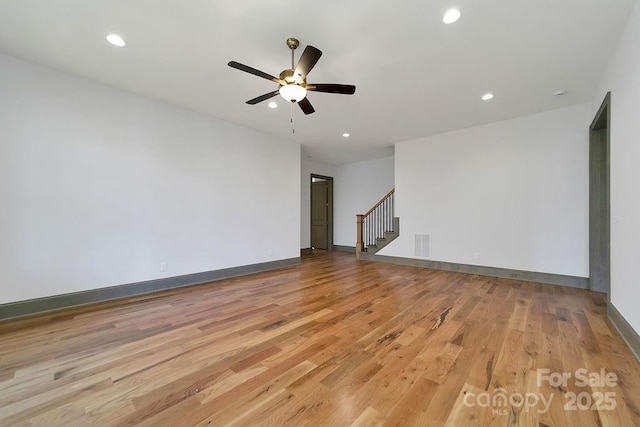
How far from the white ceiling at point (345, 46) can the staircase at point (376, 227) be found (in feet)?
10.3

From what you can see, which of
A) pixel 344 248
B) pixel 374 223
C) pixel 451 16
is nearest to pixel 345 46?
pixel 451 16

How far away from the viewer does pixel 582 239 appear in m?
4.01

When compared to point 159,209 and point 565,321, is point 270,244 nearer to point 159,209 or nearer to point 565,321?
point 159,209

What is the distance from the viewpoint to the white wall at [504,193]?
13.5ft

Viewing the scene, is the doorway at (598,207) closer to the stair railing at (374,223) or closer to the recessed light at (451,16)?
the recessed light at (451,16)

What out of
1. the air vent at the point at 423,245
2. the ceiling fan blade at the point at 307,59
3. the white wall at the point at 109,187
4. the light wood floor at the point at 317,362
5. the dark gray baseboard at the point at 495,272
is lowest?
the light wood floor at the point at 317,362

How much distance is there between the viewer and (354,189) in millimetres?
8242

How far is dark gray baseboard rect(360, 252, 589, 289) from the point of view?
4.07m

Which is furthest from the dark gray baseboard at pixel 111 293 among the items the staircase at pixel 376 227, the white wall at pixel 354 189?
the white wall at pixel 354 189

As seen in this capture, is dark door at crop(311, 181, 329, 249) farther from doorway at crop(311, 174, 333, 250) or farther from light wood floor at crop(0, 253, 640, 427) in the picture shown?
light wood floor at crop(0, 253, 640, 427)

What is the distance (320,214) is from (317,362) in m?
6.91

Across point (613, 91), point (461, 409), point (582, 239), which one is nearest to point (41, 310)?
point (461, 409)

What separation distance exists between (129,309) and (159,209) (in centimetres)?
154

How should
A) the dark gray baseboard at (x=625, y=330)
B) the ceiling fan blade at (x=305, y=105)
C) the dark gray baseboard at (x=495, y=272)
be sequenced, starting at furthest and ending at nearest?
the dark gray baseboard at (x=495, y=272) < the ceiling fan blade at (x=305, y=105) < the dark gray baseboard at (x=625, y=330)
